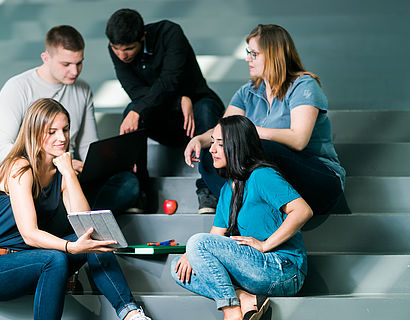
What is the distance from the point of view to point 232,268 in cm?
177

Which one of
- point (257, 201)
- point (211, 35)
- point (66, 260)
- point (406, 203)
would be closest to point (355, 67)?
point (211, 35)

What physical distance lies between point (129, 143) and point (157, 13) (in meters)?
1.94

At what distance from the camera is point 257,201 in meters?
1.87

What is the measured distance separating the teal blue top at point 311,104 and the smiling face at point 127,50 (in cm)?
69

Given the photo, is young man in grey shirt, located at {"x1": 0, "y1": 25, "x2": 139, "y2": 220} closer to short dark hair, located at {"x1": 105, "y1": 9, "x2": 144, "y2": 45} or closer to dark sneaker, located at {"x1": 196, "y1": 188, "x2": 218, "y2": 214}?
short dark hair, located at {"x1": 105, "y1": 9, "x2": 144, "y2": 45}

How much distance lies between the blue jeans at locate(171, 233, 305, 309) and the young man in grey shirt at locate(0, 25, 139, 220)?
0.63 m

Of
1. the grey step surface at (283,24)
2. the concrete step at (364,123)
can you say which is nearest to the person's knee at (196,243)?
the concrete step at (364,123)

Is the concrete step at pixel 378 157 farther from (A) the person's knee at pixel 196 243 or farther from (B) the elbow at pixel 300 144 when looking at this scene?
(A) the person's knee at pixel 196 243

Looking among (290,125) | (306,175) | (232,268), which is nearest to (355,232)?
(306,175)

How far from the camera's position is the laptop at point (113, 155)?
2.13 meters

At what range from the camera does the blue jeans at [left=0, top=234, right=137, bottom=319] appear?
172cm

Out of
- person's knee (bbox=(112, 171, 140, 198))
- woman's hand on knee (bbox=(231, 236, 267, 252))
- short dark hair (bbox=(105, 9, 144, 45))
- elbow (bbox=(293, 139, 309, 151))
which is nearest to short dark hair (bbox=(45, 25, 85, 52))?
short dark hair (bbox=(105, 9, 144, 45))

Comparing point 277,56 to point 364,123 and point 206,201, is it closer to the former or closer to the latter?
point 206,201

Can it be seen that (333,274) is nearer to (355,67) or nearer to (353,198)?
(353,198)
